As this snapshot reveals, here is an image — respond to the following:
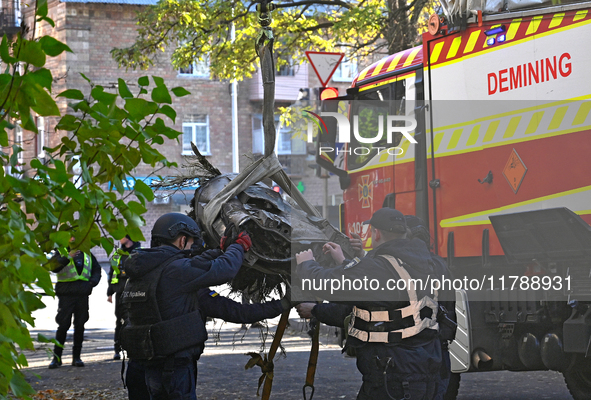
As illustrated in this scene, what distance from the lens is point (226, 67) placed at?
48.1 feet

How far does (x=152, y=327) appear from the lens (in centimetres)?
429

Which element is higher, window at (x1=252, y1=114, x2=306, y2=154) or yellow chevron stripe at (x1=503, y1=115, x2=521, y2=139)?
window at (x1=252, y1=114, x2=306, y2=154)

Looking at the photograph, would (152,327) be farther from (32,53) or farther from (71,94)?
(32,53)

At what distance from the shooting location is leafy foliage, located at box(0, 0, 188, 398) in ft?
6.27

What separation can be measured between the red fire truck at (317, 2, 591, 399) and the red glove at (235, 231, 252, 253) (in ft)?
6.42

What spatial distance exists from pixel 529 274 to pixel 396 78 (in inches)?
87.1

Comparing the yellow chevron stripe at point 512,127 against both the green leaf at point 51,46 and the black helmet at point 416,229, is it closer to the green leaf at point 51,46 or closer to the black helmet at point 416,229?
the black helmet at point 416,229

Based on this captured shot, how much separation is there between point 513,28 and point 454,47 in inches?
22.4

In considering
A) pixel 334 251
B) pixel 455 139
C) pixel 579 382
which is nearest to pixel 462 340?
pixel 579 382

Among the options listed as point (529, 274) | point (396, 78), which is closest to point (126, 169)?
point (529, 274)

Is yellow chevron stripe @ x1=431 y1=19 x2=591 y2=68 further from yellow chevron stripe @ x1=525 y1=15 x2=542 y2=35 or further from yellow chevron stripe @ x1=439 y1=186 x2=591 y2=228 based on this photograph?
yellow chevron stripe @ x1=439 y1=186 x2=591 y2=228

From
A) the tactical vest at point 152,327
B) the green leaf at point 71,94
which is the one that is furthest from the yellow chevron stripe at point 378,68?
the green leaf at point 71,94

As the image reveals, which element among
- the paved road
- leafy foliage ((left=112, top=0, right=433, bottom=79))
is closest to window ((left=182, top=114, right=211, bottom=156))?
leafy foliage ((left=112, top=0, right=433, bottom=79))

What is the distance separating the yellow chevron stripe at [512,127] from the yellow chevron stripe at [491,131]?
100mm
